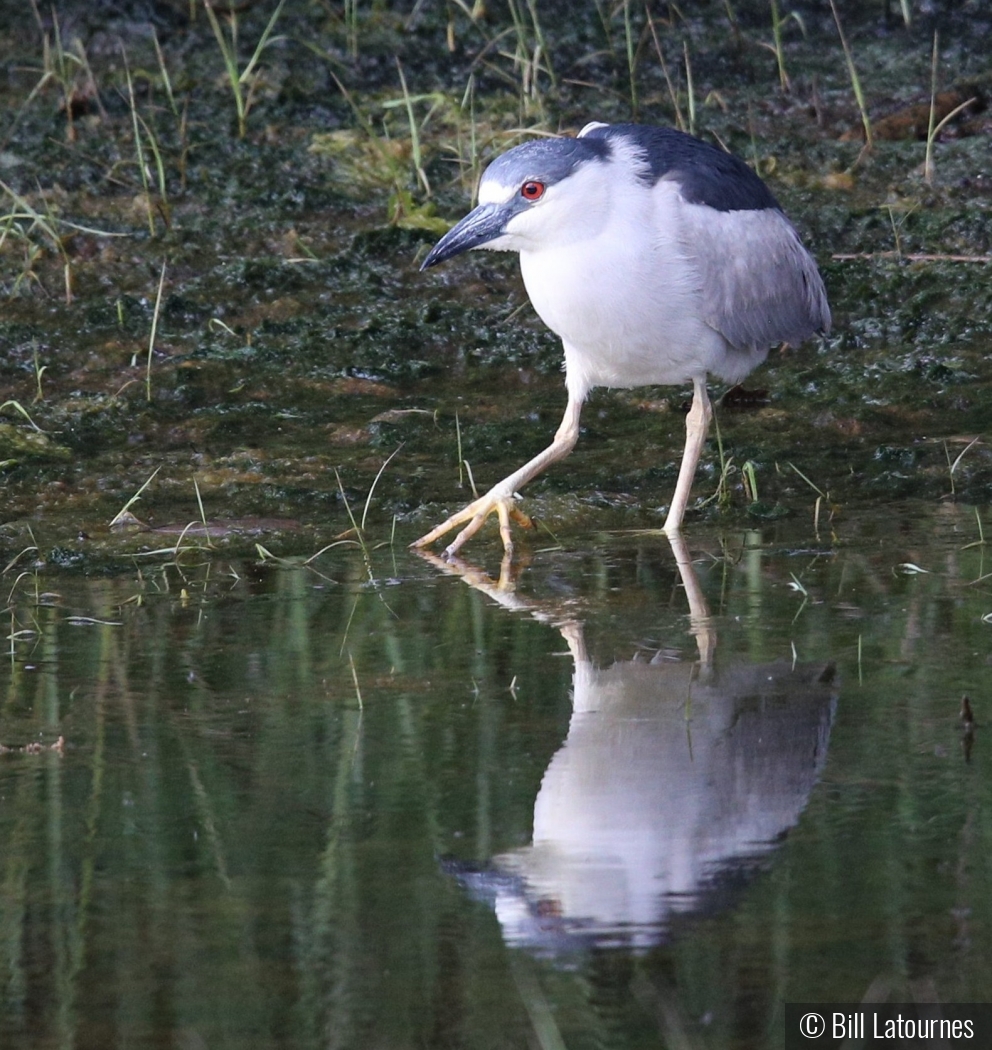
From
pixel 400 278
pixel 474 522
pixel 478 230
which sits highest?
pixel 400 278

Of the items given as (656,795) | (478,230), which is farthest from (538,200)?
(656,795)

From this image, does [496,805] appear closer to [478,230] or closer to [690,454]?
[478,230]

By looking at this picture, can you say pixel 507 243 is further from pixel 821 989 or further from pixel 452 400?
pixel 821 989

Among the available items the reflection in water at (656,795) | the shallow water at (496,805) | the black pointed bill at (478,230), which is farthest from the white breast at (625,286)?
the reflection in water at (656,795)

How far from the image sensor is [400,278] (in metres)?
6.65

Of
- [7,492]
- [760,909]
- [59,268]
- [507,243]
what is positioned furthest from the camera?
[59,268]

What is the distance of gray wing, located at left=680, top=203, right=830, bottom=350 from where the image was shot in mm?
4656

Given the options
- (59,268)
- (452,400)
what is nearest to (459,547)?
(452,400)

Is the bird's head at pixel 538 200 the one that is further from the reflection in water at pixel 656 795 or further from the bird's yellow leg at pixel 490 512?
the reflection in water at pixel 656 795

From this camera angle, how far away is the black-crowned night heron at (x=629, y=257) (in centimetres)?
432

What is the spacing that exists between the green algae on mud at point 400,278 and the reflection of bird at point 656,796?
1.52 meters

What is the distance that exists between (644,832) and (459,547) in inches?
77.6

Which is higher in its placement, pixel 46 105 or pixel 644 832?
pixel 46 105

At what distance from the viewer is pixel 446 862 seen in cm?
245
